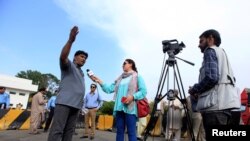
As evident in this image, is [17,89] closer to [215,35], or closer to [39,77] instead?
[39,77]

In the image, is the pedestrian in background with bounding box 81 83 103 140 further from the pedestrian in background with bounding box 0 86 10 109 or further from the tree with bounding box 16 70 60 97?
the tree with bounding box 16 70 60 97

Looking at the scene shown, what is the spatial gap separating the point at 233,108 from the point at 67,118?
7.33 ft

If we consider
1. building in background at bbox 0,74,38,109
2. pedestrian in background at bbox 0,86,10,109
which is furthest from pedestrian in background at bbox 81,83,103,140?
building in background at bbox 0,74,38,109

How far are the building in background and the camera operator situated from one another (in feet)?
186

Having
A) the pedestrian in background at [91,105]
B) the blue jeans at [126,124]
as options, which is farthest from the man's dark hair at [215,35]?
the pedestrian in background at [91,105]

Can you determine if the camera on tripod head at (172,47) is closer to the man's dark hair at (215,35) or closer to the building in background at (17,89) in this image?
the man's dark hair at (215,35)

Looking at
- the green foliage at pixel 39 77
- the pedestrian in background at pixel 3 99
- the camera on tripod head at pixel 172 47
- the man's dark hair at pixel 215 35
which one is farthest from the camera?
the green foliage at pixel 39 77

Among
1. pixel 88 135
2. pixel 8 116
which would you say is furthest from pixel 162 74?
pixel 8 116

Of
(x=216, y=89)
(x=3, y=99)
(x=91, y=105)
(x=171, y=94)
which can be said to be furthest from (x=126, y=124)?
(x=3, y=99)

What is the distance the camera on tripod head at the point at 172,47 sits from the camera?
18.5 feet

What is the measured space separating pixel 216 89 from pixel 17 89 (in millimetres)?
59601

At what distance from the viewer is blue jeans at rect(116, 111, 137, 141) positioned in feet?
14.9

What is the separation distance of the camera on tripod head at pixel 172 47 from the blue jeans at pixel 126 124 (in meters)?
1.70

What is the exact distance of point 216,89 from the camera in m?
3.21
